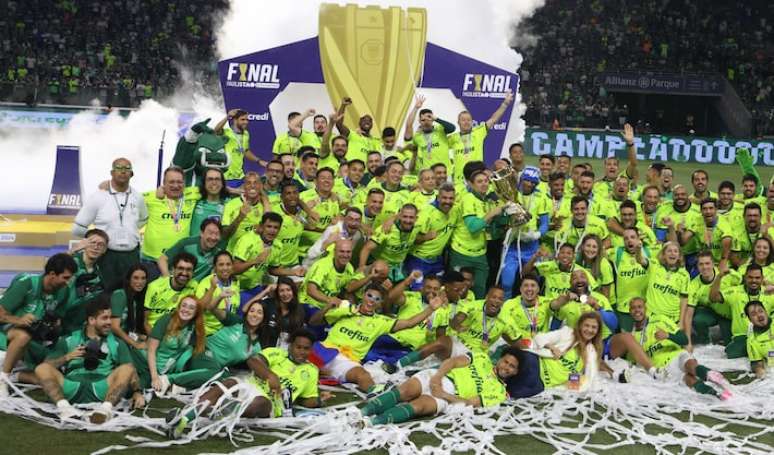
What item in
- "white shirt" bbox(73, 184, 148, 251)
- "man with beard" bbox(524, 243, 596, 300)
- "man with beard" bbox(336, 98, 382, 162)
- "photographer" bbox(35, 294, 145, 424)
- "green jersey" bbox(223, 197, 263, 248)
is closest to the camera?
"photographer" bbox(35, 294, 145, 424)

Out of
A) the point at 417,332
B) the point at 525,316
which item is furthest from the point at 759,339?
the point at 417,332

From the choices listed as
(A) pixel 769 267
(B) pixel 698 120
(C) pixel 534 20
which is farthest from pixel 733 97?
(A) pixel 769 267

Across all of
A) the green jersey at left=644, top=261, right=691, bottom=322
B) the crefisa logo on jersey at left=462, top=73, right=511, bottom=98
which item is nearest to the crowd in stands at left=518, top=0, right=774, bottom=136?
the crefisa logo on jersey at left=462, top=73, right=511, bottom=98

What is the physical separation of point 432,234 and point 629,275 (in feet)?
6.56

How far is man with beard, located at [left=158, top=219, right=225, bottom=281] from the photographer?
816 cm

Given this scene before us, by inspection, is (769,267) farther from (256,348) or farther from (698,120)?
(698,120)

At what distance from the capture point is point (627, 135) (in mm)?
11094

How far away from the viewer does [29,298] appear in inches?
291

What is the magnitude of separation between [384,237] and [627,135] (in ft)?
11.8

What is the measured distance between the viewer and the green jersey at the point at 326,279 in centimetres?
863

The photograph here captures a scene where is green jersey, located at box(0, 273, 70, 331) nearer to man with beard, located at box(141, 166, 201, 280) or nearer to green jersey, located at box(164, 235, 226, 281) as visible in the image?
green jersey, located at box(164, 235, 226, 281)

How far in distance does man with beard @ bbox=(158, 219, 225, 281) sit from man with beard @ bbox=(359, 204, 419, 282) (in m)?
1.45

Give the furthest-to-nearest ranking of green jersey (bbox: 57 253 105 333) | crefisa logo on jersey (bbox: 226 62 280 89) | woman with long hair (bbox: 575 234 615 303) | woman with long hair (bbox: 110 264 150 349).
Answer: crefisa logo on jersey (bbox: 226 62 280 89) → woman with long hair (bbox: 575 234 615 303) → green jersey (bbox: 57 253 105 333) → woman with long hair (bbox: 110 264 150 349)

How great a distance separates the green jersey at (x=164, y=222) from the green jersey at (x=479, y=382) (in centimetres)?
285
